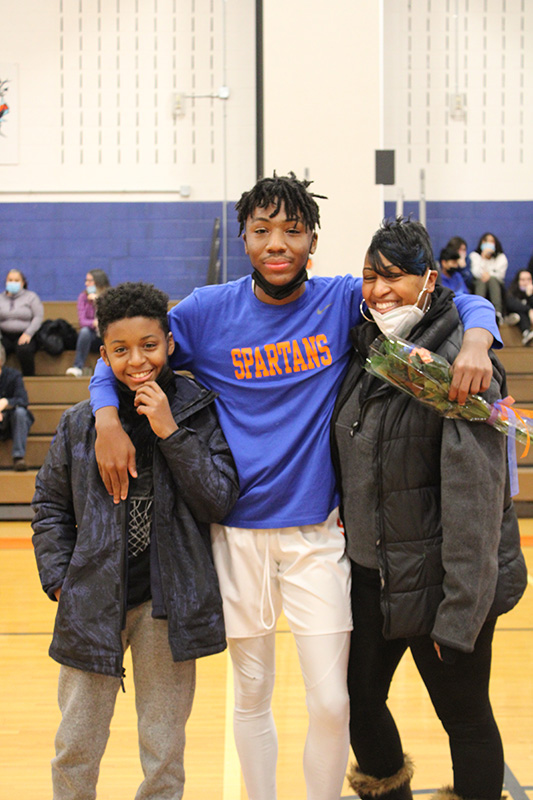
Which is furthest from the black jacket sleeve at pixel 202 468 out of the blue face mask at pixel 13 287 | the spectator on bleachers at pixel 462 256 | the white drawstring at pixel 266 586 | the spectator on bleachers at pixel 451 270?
the spectator on bleachers at pixel 462 256

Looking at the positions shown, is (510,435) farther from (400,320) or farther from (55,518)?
(55,518)

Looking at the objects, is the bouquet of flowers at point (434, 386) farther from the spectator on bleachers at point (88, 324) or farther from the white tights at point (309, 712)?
the spectator on bleachers at point (88, 324)

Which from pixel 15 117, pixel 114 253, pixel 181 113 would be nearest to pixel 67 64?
pixel 15 117

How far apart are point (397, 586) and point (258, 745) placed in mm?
596

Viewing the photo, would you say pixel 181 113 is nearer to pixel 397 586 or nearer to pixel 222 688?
pixel 222 688

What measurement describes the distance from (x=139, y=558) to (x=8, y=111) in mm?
8437

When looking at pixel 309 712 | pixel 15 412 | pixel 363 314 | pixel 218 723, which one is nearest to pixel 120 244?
pixel 15 412

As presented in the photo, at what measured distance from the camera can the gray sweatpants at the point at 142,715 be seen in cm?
173

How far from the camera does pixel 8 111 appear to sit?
8914 millimetres

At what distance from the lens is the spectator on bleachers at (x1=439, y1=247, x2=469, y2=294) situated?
327 inches

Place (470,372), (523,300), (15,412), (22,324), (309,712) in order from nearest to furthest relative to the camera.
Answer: (470,372), (309,712), (15,412), (22,324), (523,300)

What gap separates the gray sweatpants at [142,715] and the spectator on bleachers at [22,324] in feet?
19.5

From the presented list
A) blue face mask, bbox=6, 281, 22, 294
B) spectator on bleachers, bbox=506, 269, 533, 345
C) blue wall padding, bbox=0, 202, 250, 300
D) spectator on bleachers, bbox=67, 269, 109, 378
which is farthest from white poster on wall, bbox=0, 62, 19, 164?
spectator on bleachers, bbox=506, 269, 533, 345

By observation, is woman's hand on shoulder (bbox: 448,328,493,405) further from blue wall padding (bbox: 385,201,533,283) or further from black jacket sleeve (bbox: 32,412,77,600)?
blue wall padding (bbox: 385,201,533,283)
